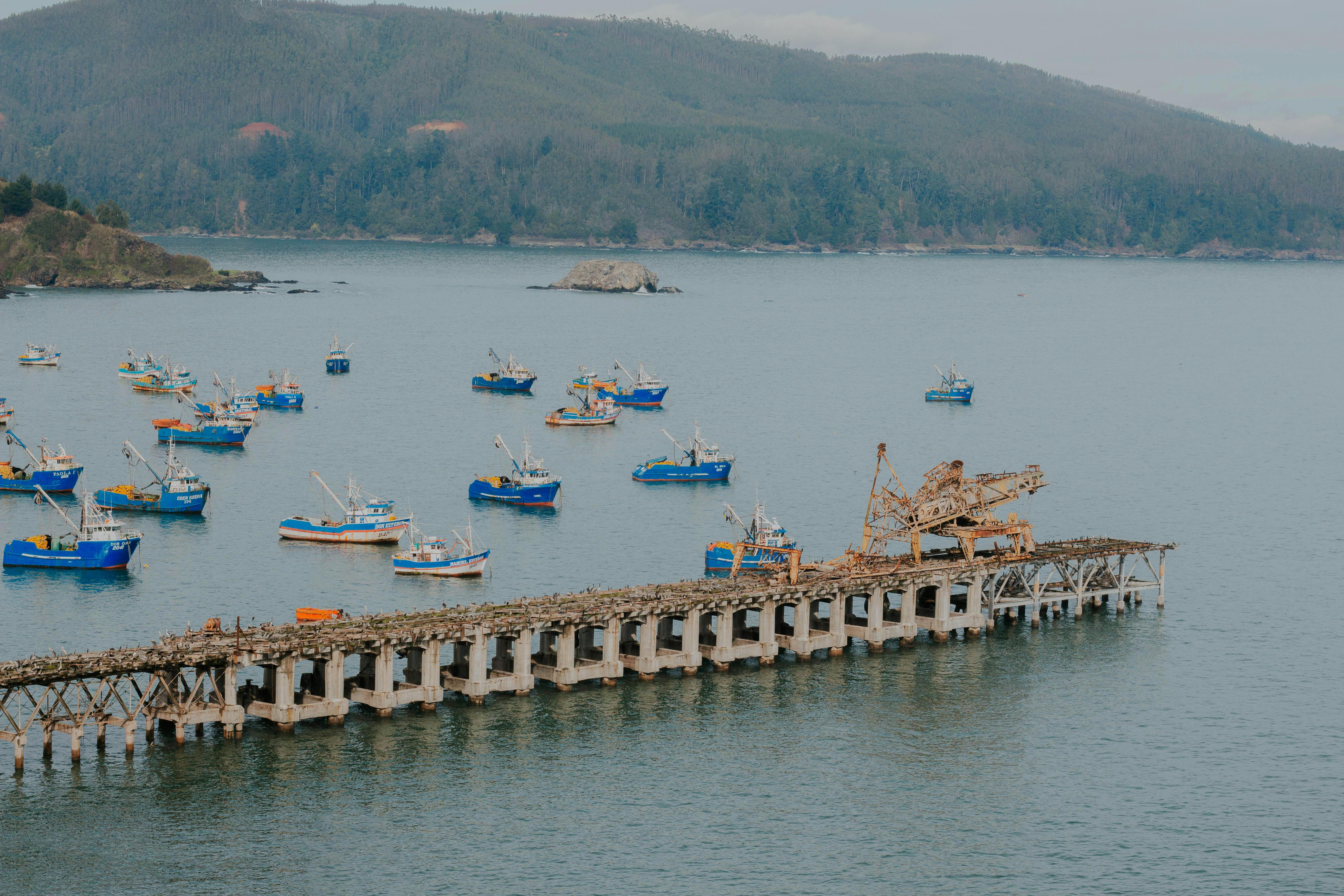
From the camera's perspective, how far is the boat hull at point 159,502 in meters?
136

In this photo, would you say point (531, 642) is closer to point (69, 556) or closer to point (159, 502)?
point (69, 556)

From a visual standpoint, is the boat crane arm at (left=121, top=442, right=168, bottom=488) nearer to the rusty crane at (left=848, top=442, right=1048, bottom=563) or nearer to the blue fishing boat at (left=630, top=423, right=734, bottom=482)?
the blue fishing boat at (left=630, top=423, right=734, bottom=482)

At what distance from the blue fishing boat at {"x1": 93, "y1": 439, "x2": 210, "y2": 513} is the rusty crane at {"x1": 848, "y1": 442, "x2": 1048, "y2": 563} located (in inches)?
2325

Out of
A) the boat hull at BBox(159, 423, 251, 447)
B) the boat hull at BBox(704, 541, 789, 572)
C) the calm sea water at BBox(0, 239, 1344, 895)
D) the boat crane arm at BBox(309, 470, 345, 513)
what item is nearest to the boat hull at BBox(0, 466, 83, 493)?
the calm sea water at BBox(0, 239, 1344, 895)

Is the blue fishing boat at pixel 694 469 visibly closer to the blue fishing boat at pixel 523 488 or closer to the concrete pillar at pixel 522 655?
the blue fishing boat at pixel 523 488

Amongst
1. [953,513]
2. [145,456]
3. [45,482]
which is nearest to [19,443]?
[45,482]

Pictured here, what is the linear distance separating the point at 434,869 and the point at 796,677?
3073 cm

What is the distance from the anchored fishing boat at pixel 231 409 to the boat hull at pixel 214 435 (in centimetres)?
406

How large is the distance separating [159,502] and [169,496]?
3.34ft

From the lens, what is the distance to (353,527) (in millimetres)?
127062

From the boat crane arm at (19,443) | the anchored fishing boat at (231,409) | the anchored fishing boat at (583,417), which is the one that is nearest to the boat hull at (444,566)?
the boat crane arm at (19,443)

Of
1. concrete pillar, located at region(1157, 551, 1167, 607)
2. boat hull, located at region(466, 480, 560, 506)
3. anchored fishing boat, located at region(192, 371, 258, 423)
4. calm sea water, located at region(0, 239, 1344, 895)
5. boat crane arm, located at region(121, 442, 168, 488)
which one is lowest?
calm sea water, located at region(0, 239, 1344, 895)

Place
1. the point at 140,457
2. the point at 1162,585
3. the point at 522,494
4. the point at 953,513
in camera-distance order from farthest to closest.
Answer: the point at 140,457 → the point at 522,494 → the point at 1162,585 → the point at 953,513

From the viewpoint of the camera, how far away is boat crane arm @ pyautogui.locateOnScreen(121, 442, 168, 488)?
144125 millimetres
